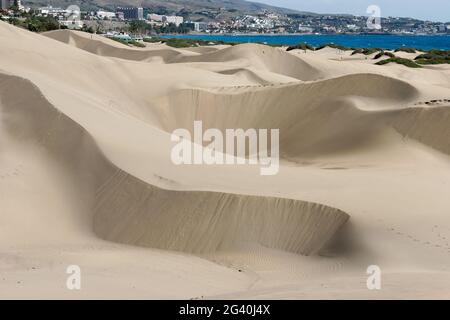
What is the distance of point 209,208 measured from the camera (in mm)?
14164

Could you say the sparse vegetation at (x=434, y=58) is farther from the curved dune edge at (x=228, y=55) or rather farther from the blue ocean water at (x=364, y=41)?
the blue ocean water at (x=364, y=41)

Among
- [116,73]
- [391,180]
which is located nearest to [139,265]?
[391,180]

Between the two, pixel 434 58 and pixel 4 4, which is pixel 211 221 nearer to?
pixel 434 58

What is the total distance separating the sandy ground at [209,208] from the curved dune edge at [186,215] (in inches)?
1.0

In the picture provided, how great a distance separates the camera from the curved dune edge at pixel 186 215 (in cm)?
1354

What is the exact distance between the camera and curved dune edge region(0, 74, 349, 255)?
1354cm

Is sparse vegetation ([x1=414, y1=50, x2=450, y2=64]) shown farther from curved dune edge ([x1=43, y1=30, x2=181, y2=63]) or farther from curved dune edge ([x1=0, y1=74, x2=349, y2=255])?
curved dune edge ([x1=0, y1=74, x2=349, y2=255])

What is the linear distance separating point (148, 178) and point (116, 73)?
15153mm

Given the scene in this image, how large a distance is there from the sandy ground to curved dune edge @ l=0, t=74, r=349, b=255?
24 millimetres

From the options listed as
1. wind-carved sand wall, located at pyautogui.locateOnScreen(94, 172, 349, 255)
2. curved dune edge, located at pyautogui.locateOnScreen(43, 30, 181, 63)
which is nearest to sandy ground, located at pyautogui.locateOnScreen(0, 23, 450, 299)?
wind-carved sand wall, located at pyautogui.locateOnScreen(94, 172, 349, 255)

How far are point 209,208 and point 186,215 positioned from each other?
18.8 inches
